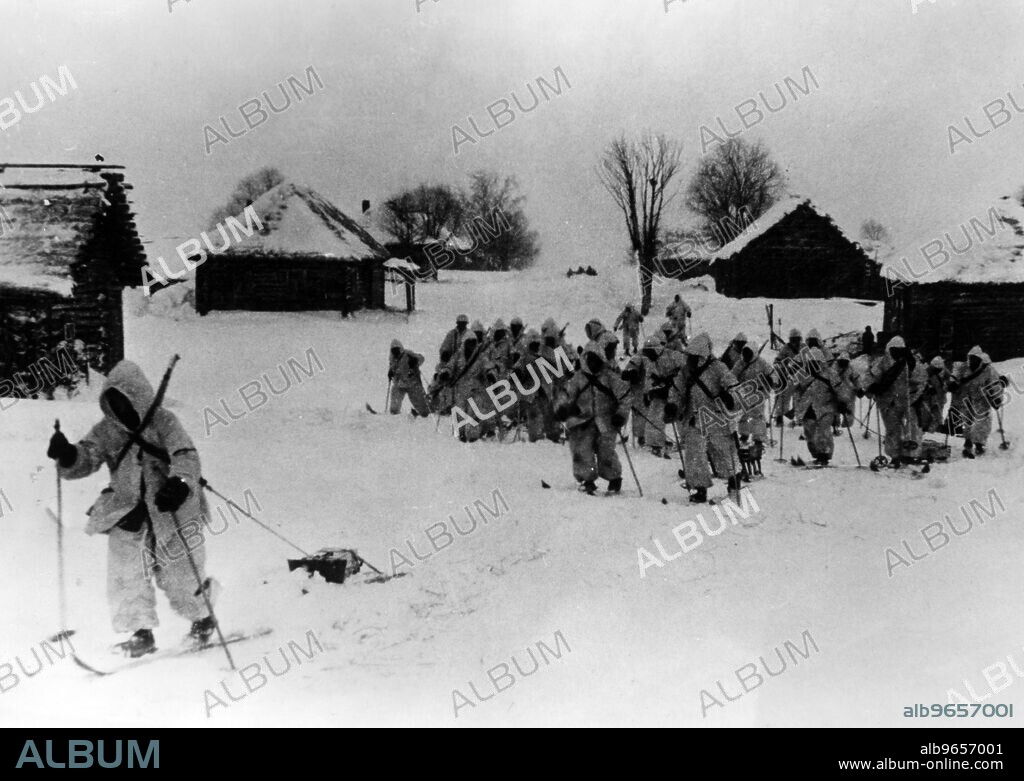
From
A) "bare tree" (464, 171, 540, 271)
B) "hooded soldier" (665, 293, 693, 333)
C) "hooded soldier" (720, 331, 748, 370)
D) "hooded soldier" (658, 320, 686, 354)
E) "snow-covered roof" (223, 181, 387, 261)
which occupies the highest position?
"snow-covered roof" (223, 181, 387, 261)

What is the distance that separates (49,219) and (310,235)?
7699mm

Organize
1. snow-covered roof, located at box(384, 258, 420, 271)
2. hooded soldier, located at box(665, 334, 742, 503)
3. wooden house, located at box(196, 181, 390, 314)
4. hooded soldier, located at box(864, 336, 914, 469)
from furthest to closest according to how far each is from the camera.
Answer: snow-covered roof, located at box(384, 258, 420, 271) → wooden house, located at box(196, 181, 390, 314) → hooded soldier, located at box(864, 336, 914, 469) → hooded soldier, located at box(665, 334, 742, 503)

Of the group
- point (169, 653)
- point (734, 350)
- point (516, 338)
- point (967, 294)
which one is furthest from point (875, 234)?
point (169, 653)

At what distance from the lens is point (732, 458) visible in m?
8.98

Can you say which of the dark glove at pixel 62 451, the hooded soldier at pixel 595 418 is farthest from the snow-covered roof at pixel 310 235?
the dark glove at pixel 62 451

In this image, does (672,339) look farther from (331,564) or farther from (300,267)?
(300,267)

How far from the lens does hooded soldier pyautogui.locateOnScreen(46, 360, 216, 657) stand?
18.6 ft

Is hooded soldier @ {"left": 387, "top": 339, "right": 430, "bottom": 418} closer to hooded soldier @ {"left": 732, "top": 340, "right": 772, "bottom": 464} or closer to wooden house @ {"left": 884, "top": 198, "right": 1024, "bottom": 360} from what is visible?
hooded soldier @ {"left": 732, "top": 340, "right": 772, "bottom": 464}

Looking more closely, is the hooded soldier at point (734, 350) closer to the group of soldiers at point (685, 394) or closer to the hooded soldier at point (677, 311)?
the group of soldiers at point (685, 394)

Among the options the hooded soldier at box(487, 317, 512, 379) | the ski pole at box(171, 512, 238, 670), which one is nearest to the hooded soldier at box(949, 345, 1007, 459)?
the hooded soldier at box(487, 317, 512, 379)

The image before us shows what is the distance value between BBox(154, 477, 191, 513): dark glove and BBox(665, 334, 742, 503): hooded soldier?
512cm

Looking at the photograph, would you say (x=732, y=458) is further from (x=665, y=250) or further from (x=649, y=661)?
(x=665, y=250)
